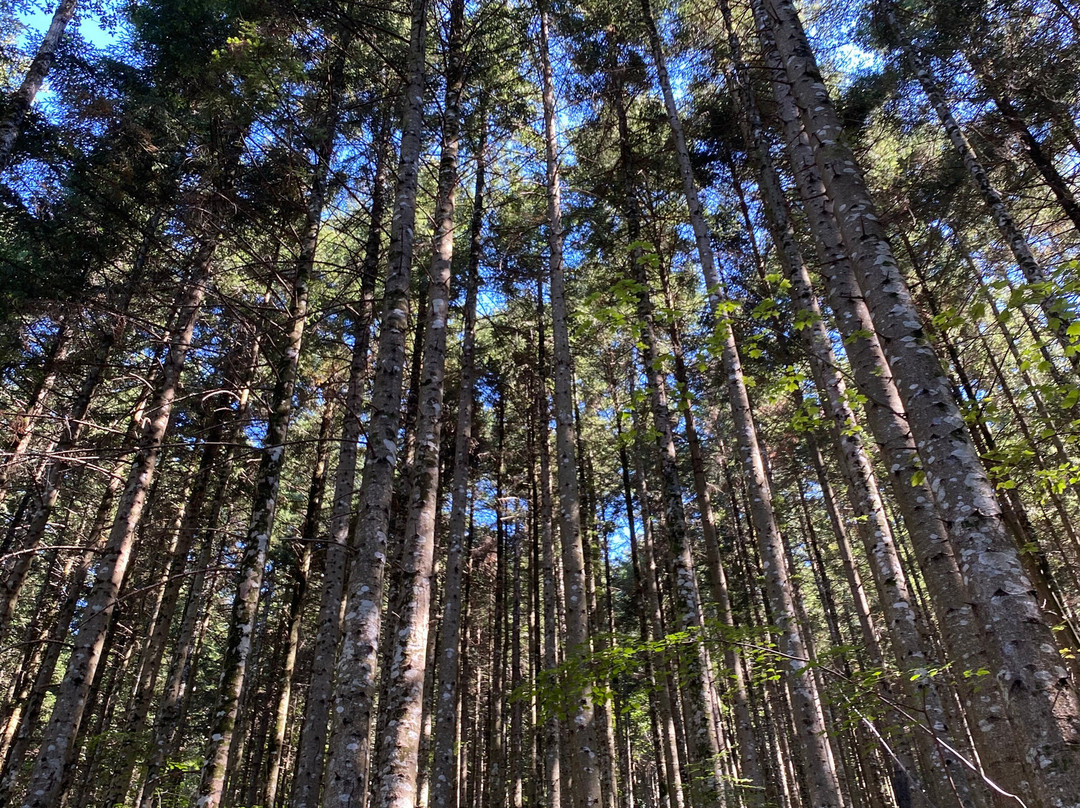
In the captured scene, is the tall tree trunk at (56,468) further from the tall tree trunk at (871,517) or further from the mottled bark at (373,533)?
the tall tree trunk at (871,517)

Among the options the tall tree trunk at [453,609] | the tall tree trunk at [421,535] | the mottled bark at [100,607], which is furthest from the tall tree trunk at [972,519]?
the tall tree trunk at [453,609]

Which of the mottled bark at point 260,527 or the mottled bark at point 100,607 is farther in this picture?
the mottled bark at point 100,607

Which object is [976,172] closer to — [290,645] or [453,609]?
[453,609]

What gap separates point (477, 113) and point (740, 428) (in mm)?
9802

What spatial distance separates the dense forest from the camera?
4.88 m

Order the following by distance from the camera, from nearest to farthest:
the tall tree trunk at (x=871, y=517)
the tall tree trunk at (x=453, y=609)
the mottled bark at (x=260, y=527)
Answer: the tall tree trunk at (x=871, y=517) → the mottled bark at (x=260, y=527) → the tall tree trunk at (x=453, y=609)

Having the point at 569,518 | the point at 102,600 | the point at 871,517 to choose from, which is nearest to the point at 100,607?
the point at 102,600

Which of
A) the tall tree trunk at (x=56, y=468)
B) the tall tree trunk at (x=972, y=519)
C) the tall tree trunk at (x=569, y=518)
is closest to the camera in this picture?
the tall tree trunk at (x=972, y=519)

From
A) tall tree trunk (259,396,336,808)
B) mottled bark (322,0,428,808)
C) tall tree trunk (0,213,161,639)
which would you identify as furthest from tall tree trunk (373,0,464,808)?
tall tree trunk (0,213,161,639)

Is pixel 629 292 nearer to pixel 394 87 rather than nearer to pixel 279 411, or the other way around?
pixel 279 411

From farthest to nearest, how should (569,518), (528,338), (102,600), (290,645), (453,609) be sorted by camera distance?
(528,338)
(290,645)
(453,609)
(569,518)
(102,600)

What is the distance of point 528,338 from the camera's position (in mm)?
16875

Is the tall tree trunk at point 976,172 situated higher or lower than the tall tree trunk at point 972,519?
higher

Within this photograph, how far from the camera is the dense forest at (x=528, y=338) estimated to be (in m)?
4.88
